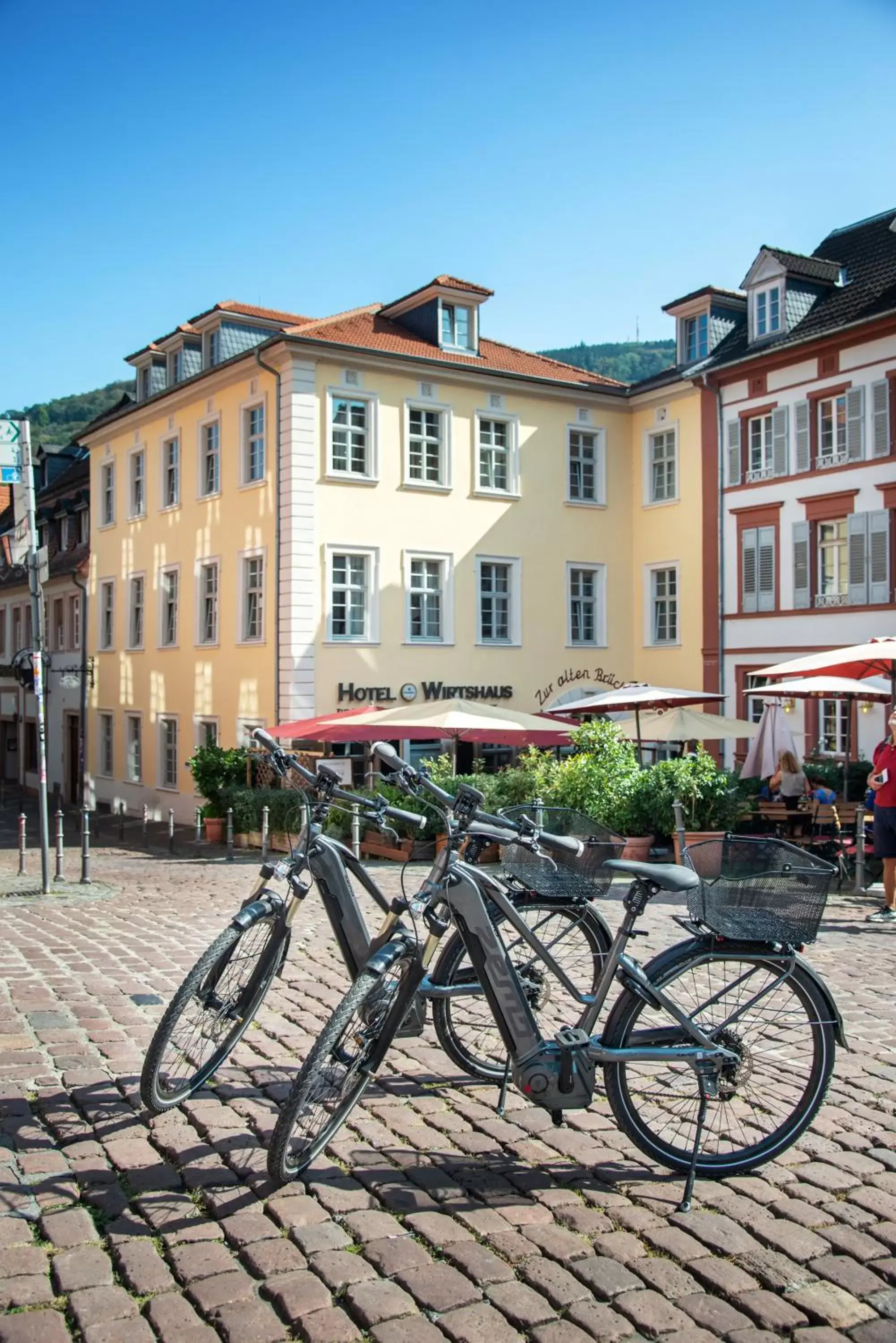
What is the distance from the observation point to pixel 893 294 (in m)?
23.5

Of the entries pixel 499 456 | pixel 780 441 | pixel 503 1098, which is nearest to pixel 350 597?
pixel 499 456

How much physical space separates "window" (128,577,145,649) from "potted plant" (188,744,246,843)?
9076mm

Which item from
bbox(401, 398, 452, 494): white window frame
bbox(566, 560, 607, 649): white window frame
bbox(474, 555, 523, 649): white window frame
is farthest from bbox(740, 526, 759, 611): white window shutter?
bbox(401, 398, 452, 494): white window frame

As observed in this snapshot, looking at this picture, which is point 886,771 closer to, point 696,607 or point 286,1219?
point 286,1219

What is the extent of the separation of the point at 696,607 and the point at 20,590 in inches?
957

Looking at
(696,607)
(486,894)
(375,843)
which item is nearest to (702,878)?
(486,894)

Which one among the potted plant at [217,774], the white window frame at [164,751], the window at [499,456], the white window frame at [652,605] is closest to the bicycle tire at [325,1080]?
the potted plant at [217,774]

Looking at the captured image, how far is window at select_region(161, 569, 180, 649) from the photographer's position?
29875mm

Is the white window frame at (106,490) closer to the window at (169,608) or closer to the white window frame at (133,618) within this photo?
the white window frame at (133,618)

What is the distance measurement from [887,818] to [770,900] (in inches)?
267

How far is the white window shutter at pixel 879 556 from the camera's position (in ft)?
76.4

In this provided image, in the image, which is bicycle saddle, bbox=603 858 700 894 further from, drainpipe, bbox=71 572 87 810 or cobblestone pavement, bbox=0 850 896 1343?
drainpipe, bbox=71 572 87 810

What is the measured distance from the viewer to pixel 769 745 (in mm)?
17406

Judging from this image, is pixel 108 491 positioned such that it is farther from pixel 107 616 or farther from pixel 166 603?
pixel 166 603
